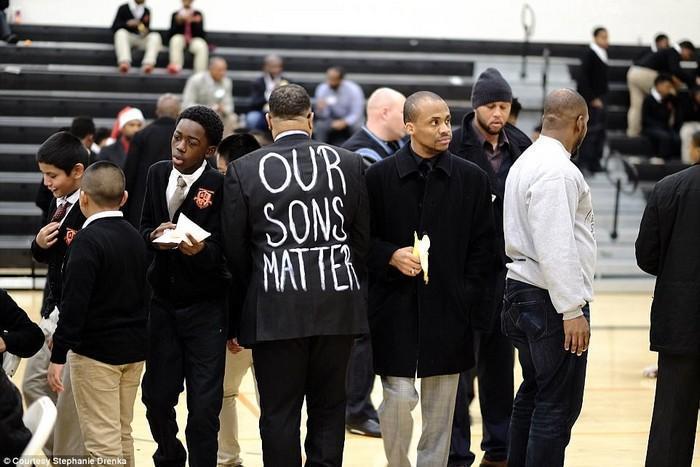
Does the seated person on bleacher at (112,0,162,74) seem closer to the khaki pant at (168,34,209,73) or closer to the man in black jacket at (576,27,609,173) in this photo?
the khaki pant at (168,34,209,73)

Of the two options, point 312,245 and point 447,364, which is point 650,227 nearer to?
point 447,364

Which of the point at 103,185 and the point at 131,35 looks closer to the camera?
the point at 103,185

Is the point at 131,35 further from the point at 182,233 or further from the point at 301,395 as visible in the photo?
the point at 301,395

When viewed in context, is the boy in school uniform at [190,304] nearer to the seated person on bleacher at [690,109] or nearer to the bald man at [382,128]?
the bald man at [382,128]

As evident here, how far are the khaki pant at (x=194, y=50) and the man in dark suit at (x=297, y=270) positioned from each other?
10826mm

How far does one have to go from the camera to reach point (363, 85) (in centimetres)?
1499

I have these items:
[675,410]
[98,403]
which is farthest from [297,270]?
[675,410]

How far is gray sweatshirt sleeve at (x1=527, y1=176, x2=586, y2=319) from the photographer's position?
13.7 ft

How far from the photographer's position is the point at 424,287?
4504 mm

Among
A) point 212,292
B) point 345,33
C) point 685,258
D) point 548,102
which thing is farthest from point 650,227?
point 345,33

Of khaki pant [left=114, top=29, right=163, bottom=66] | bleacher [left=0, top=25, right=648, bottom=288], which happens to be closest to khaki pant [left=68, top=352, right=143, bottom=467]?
bleacher [left=0, top=25, right=648, bottom=288]

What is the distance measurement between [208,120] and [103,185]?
492mm

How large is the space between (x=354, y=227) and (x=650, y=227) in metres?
1.26

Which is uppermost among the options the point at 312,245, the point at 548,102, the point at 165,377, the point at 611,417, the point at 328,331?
the point at 548,102
